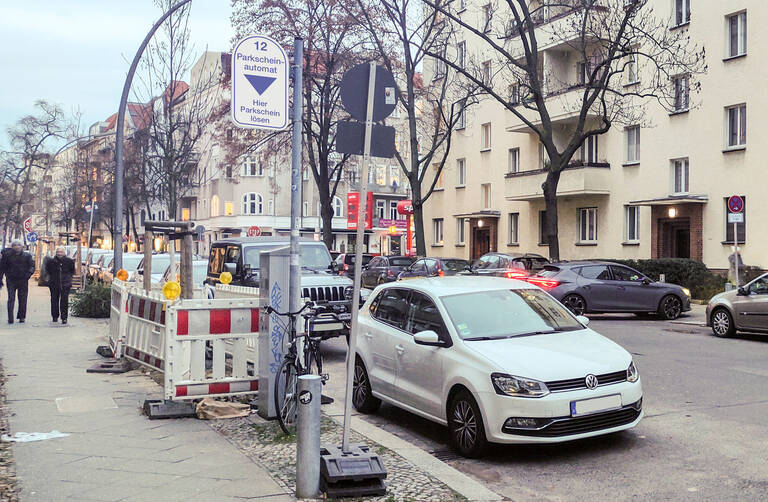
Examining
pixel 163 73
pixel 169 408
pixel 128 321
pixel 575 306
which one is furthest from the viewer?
pixel 163 73

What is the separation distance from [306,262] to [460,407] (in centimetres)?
846

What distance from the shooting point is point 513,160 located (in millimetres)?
40906

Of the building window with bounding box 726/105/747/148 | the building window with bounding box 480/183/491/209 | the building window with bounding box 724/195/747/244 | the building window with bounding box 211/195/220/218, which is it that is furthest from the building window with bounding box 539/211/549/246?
the building window with bounding box 211/195/220/218

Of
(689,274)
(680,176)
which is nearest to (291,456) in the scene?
(689,274)

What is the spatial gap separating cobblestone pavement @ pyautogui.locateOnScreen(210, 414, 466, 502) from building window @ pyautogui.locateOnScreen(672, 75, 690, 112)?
2610 cm

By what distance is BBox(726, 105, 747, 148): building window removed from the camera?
92.1 ft

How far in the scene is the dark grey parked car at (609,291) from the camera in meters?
20.2

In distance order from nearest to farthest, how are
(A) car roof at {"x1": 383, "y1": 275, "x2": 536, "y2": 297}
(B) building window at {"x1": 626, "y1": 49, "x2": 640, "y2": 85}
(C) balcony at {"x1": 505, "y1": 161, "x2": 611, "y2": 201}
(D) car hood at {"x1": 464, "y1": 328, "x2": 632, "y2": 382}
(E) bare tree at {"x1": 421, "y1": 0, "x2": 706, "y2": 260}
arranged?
1. (D) car hood at {"x1": 464, "y1": 328, "x2": 632, "y2": 382}
2. (A) car roof at {"x1": 383, "y1": 275, "x2": 536, "y2": 297}
3. (E) bare tree at {"x1": 421, "y1": 0, "x2": 706, "y2": 260}
4. (B) building window at {"x1": 626, "y1": 49, "x2": 640, "y2": 85}
5. (C) balcony at {"x1": 505, "y1": 161, "x2": 611, "y2": 201}

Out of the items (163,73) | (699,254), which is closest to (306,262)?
(163,73)

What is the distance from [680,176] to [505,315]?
84.3 feet

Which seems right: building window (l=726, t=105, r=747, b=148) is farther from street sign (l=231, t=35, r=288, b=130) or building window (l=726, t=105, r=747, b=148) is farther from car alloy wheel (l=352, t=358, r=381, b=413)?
street sign (l=231, t=35, r=288, b=130)

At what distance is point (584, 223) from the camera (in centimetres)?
3572

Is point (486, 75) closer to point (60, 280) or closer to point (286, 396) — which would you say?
point (60, 280)

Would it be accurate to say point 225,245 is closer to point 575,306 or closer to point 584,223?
point 575,306
